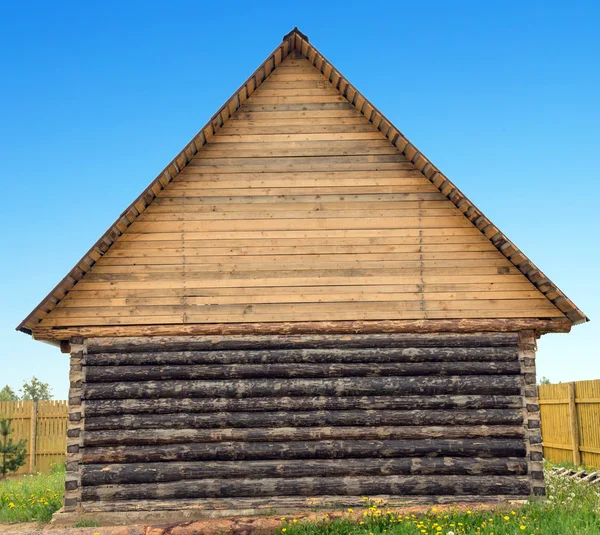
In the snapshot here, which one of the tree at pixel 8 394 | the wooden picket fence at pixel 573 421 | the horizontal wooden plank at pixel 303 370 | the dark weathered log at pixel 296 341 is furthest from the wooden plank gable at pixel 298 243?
the tree at pixel 8 394

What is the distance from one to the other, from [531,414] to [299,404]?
382 centimetres

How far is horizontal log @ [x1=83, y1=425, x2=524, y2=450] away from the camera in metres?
11.5

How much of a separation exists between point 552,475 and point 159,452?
9254mm

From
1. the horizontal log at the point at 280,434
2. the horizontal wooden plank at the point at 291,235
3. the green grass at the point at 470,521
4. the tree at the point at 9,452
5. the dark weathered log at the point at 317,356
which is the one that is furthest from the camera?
the tree at the point at 9,452

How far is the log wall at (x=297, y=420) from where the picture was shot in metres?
11.3

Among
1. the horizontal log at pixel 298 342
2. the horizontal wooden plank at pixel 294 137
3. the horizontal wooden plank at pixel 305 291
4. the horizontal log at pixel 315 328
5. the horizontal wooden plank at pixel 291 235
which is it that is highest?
the horizontal wooden plank at pixel 294 137

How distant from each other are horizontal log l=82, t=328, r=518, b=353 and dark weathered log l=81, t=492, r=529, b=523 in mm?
2423

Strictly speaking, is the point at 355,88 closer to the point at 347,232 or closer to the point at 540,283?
the point at 347,232

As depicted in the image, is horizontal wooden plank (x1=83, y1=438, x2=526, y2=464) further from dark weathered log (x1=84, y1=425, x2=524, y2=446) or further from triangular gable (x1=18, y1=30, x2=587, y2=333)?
triangular gable (x1=18, y1=30, x2=587, y2=333)

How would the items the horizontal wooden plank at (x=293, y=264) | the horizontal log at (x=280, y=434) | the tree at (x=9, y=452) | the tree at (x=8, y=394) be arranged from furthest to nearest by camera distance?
the tree at (x=8, y=394), the tree at (x=9, y=452), the horizontal wooden plank at (x=293, y=264), the horizontal log at (x=280, y=434)

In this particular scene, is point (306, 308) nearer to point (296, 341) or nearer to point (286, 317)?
point (286, 317)

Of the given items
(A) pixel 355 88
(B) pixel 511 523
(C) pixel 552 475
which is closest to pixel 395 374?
(B) pixel 511 523

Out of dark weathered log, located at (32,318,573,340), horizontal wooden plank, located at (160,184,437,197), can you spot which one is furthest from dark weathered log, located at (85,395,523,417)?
horizontal wooden plank, located at (160,184,437,197)

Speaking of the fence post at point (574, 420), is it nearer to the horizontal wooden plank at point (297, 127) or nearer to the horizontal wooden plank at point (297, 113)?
the horizontal wooden plank at point (297, 127)
